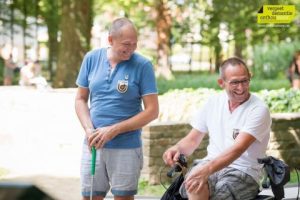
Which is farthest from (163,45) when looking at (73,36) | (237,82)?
(237,82)

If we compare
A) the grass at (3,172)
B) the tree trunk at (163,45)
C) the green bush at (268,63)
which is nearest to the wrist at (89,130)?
the grass at (3,172)

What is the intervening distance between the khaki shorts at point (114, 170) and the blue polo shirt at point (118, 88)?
4cm

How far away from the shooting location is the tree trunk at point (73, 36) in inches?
464

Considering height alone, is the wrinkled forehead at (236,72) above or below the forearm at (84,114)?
above

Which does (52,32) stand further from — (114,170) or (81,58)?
(114,170)

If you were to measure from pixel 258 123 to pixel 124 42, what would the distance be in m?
0.74

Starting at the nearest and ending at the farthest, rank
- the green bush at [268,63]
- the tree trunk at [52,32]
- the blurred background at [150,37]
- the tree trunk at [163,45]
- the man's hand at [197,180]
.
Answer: the man's hand at [197,180], the blurred background at [150,37], the tree trunk at [163,45], the tree trunk at [52,32], the green bush at [268,63]

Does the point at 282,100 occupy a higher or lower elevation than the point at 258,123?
lower

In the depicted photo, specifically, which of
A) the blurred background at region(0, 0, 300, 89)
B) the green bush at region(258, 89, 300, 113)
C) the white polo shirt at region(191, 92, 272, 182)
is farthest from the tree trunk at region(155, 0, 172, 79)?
the white polo shirt at region(191, 92, 272, 182)

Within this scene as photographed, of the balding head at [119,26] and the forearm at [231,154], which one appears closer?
the forearm at [231,154]

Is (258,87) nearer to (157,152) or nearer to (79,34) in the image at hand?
(79,34)

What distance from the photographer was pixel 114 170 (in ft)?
11.1

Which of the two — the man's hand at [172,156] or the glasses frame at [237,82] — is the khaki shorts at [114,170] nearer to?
the man's hand at [172,156]

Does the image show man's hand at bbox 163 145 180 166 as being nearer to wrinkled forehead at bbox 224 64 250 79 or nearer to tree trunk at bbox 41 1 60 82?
wrinkled forehead at bbox 224 64 250 79
